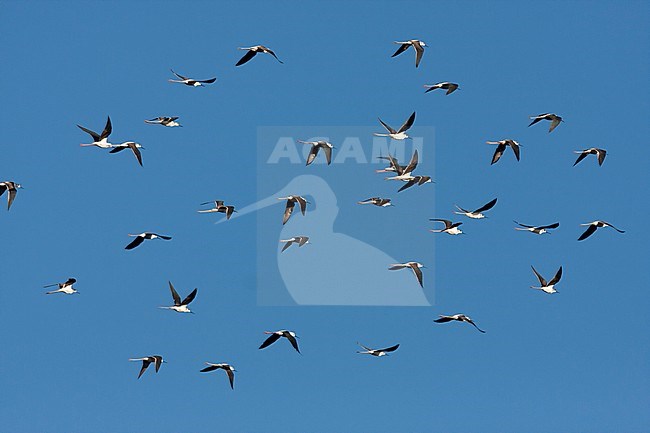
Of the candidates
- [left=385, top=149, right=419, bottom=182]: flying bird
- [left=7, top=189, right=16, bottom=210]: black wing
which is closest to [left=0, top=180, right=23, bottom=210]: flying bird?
[left=7, top=189, right=16, bottom=210]: black wing

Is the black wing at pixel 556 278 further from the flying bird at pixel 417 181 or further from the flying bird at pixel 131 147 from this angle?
the flying bird at pixel 131 147

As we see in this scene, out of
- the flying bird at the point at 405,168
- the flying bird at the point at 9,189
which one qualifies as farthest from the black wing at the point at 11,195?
the flying bird at the point at 405,168

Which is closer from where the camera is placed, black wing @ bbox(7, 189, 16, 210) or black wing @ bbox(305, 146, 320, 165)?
black wing @ bbox(7, 189, 16, 210)

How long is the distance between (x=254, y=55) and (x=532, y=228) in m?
12.9

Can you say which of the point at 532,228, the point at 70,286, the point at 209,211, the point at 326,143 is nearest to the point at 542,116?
the point at 532,228

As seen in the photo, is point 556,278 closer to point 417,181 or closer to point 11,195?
point 417,181

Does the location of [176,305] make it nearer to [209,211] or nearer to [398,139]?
[209,211]

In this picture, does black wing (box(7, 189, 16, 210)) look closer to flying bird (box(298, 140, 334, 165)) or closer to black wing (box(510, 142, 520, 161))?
flying bird (box(298, 140, 334, 165))

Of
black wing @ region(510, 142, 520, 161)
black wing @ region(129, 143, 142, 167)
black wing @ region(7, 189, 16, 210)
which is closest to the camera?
black wing @ region(7, 189, 16, 210)

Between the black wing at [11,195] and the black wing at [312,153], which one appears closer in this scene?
the black wing at [11,195]

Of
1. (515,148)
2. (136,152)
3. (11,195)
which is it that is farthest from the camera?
(515,148)

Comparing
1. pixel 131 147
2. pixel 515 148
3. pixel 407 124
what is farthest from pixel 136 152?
pixel 515 148

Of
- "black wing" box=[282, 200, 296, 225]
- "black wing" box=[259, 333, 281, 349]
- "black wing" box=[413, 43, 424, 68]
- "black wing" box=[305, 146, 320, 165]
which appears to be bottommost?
"black wing" box=[259, 333, 281, 349]

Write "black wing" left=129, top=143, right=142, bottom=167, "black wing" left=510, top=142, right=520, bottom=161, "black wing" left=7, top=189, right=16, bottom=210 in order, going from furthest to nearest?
"black wing" left=510, top=142, right=520, bottom=161, "black wing" left=129, top=143, right=142, bottom=167, "black wing" left=7, top=189, right=16, bottom=210
